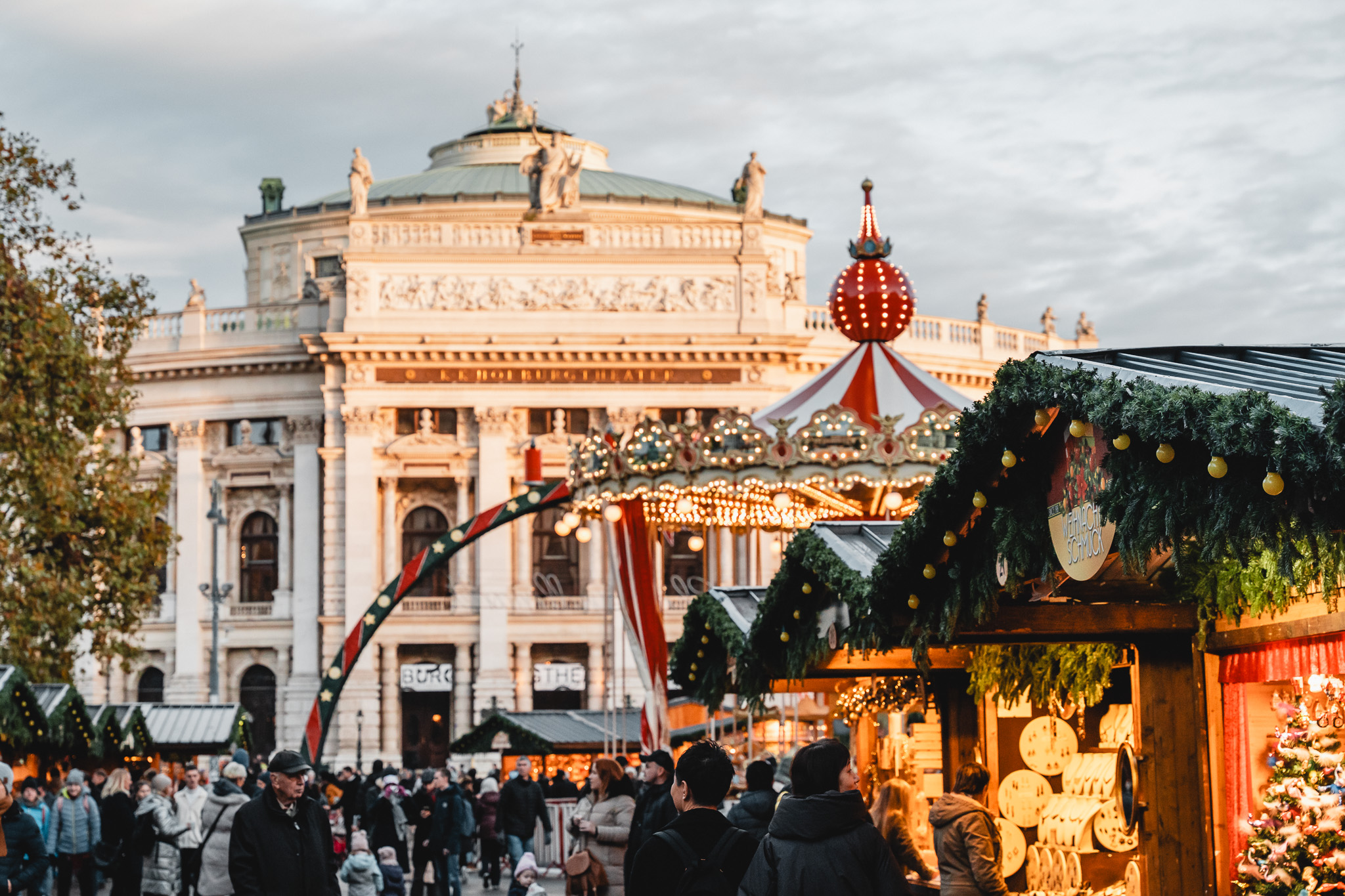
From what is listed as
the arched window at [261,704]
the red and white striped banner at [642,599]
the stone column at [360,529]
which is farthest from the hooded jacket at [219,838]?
the arched window at [261,704]

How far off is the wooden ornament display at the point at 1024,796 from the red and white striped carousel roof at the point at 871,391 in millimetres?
7725

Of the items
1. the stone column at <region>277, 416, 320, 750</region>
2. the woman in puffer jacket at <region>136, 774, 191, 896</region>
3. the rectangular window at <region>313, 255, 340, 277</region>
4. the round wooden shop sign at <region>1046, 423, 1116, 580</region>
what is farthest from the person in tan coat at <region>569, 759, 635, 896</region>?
the rectangular window at <region>313, 255, 340, 277</region>

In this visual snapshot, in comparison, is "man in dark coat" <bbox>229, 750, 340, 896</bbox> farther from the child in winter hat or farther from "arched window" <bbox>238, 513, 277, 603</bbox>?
"arched window" <bbox>238, 513, 277, 603</bbox>

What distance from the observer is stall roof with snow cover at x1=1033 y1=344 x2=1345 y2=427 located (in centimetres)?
530

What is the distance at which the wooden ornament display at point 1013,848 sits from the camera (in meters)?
11.4

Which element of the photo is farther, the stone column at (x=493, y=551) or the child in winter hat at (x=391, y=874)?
the stone column at (x=493, y=551)

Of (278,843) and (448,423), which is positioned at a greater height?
(448,423)

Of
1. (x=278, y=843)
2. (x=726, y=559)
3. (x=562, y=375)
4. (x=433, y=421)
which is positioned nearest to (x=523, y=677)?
(x=726, y=559)

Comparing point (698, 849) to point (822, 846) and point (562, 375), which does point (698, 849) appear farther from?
point (562, 375)

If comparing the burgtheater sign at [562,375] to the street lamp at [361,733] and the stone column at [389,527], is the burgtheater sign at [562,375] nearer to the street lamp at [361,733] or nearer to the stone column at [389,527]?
the stone column at [389,527]

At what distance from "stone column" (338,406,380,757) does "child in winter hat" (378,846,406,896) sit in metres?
31.0

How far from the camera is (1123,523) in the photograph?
18.5 ft

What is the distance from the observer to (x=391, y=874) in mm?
14375

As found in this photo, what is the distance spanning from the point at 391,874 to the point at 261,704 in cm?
3437
